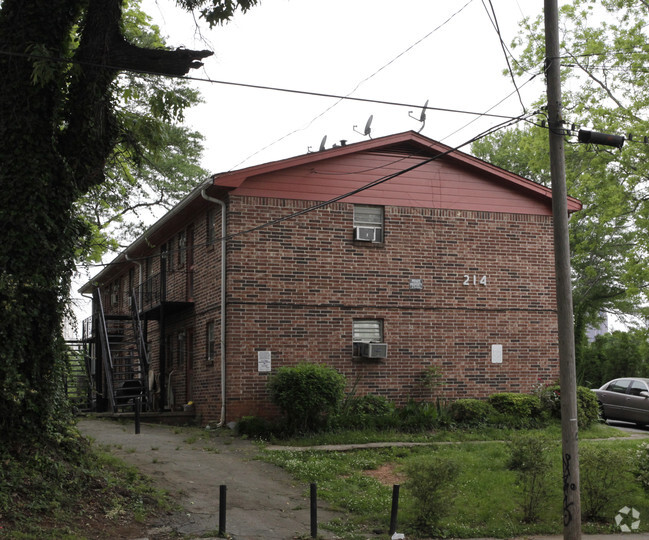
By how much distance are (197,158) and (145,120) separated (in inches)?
1002

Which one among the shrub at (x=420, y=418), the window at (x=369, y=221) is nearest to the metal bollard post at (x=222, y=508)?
the shrub at (x=420, y=418)

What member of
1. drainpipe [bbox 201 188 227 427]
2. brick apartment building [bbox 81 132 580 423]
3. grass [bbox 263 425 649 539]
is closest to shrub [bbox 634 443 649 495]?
grass [bbox 263 425 649 539]

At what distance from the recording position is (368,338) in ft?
66.3

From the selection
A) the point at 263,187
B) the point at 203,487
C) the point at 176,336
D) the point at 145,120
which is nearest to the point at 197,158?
the point at 176,336

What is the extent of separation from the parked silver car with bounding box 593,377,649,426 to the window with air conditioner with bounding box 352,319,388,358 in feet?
25.8

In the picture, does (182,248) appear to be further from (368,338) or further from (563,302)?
(563,302)

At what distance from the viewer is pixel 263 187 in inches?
770

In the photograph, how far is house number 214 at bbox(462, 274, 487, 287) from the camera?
21.1 meters

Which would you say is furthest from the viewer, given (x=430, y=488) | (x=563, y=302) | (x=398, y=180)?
(x=398, y=180)

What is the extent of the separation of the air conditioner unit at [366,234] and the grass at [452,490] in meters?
5.31

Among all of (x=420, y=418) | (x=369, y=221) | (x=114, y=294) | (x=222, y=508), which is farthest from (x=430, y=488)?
(x=114, y=294)

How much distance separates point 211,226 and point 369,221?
4228 mm

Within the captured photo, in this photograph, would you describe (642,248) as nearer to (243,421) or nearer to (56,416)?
(243,421)

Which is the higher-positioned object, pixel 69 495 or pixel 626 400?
pixel 626 400
